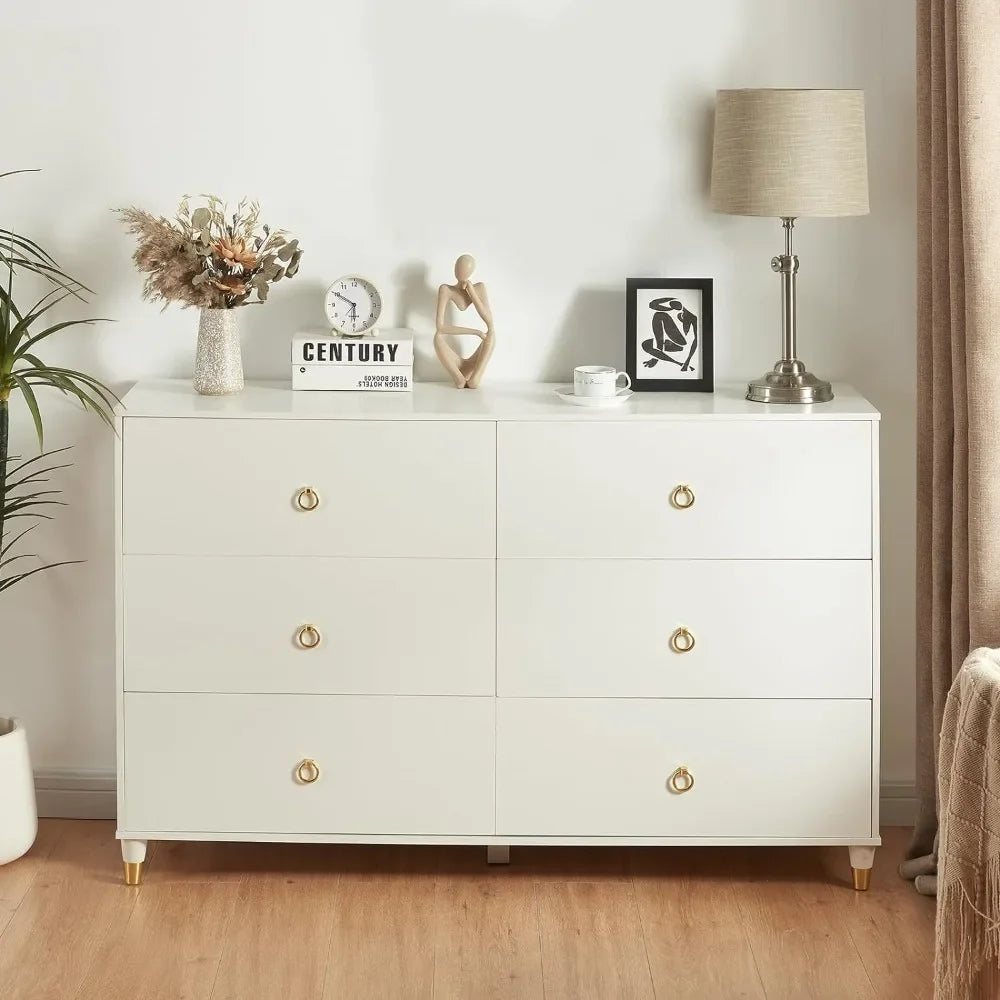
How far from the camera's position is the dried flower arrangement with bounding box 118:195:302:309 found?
2.65m

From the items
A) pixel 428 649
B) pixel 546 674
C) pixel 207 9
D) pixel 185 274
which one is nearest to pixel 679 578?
pixel 546 674

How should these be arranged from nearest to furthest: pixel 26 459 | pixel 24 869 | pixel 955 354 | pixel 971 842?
1. pixel 971 842
2. pixel 955 354
3. pixel 24 869
4. pixel 26 459

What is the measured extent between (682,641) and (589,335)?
0.71 m

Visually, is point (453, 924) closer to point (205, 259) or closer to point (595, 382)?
point (595, 382)

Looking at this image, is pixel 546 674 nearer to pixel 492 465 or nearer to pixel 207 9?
pixel 492 465

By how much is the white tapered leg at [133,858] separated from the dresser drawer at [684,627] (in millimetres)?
808

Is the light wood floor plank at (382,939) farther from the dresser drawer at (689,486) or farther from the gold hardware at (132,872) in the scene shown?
the dresser drawer at (689,486)

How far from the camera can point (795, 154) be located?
2.56 metres

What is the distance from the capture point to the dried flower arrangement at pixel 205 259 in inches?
104

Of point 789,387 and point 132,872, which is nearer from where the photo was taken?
point 789,387

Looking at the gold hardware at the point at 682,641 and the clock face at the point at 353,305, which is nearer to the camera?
the gold hardware at the point at 682,641

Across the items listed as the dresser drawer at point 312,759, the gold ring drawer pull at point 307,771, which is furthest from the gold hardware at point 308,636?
the gold ring drawer pull at point 307,771

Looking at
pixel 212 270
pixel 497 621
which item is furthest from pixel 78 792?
pixel 212 270

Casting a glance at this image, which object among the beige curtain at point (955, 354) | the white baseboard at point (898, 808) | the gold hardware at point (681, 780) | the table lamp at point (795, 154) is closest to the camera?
the beige curtain at point (955, 354)
